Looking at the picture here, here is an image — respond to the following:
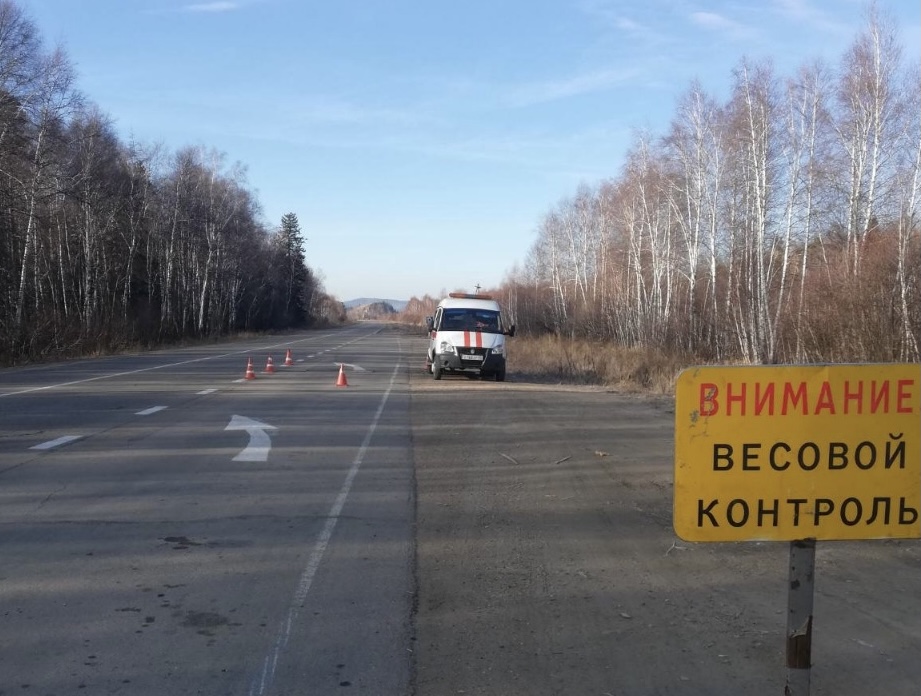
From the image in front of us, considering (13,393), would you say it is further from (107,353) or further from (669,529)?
(107,353)

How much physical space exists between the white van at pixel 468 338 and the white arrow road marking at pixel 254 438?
9.62 metres

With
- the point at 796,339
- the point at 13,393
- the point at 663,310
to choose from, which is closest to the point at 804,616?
the point at 13,393

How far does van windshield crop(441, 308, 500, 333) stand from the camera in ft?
77.5

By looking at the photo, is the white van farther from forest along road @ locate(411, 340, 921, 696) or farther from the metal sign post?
the metal sign post

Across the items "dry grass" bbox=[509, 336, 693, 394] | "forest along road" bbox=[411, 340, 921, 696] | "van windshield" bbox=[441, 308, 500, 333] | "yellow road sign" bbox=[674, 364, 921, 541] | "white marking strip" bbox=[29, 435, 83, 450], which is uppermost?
"van windshield" bbox=[441, 308, 500, 333]

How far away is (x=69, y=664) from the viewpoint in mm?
4348

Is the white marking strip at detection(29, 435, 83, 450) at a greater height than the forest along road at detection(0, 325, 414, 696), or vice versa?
the white marking strip at detection(29, 435, 83, 450)

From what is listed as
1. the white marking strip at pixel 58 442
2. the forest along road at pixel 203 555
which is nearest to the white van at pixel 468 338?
the forest along road at pixel 203 555

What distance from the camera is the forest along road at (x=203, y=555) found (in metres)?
4.38

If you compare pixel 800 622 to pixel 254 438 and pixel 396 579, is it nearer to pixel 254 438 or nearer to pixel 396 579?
pixel 396 579

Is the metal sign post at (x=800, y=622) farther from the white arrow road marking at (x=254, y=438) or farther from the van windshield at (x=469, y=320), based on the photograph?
the van windshield at (x=469, y=320)

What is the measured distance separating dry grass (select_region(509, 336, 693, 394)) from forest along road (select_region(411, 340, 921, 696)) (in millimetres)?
12628

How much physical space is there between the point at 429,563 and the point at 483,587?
2.15ft

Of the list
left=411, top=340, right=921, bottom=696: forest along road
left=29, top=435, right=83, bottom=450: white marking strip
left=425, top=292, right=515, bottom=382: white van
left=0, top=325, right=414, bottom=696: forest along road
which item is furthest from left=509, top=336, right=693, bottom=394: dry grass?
left=29, top=435, right=83, bottom=450: white marking strip
